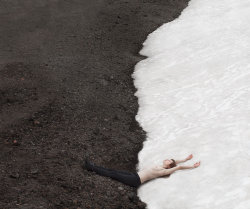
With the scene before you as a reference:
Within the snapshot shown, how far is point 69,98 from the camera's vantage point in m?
17.9

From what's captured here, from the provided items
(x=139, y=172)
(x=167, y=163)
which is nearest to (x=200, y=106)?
(x=167, y=163)

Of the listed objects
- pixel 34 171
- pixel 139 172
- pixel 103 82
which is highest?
pixel 34 171

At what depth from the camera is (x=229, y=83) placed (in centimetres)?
1806

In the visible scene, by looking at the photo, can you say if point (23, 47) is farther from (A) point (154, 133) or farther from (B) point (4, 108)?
(A) point (154, 133)

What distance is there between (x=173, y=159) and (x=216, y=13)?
53.8 ft

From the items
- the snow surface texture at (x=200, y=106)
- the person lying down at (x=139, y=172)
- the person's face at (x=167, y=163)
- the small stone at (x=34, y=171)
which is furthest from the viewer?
the person's face at (x=167, y=163)

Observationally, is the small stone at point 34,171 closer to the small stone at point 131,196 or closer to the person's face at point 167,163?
the small stone at point 131,196

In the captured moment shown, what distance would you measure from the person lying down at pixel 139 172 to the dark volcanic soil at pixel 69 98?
0.93 ft

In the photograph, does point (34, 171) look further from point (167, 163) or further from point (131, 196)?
point (167, 163)

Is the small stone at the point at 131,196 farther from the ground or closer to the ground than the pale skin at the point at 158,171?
closer to the ground

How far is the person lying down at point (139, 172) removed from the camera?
1309 cm

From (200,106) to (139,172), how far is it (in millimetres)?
5232

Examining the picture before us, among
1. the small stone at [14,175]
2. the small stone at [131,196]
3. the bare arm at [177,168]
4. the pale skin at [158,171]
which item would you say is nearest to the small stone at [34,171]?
the small stone at [14,175]

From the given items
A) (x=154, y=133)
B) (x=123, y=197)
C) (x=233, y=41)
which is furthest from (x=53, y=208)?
(x=233, y=41)
